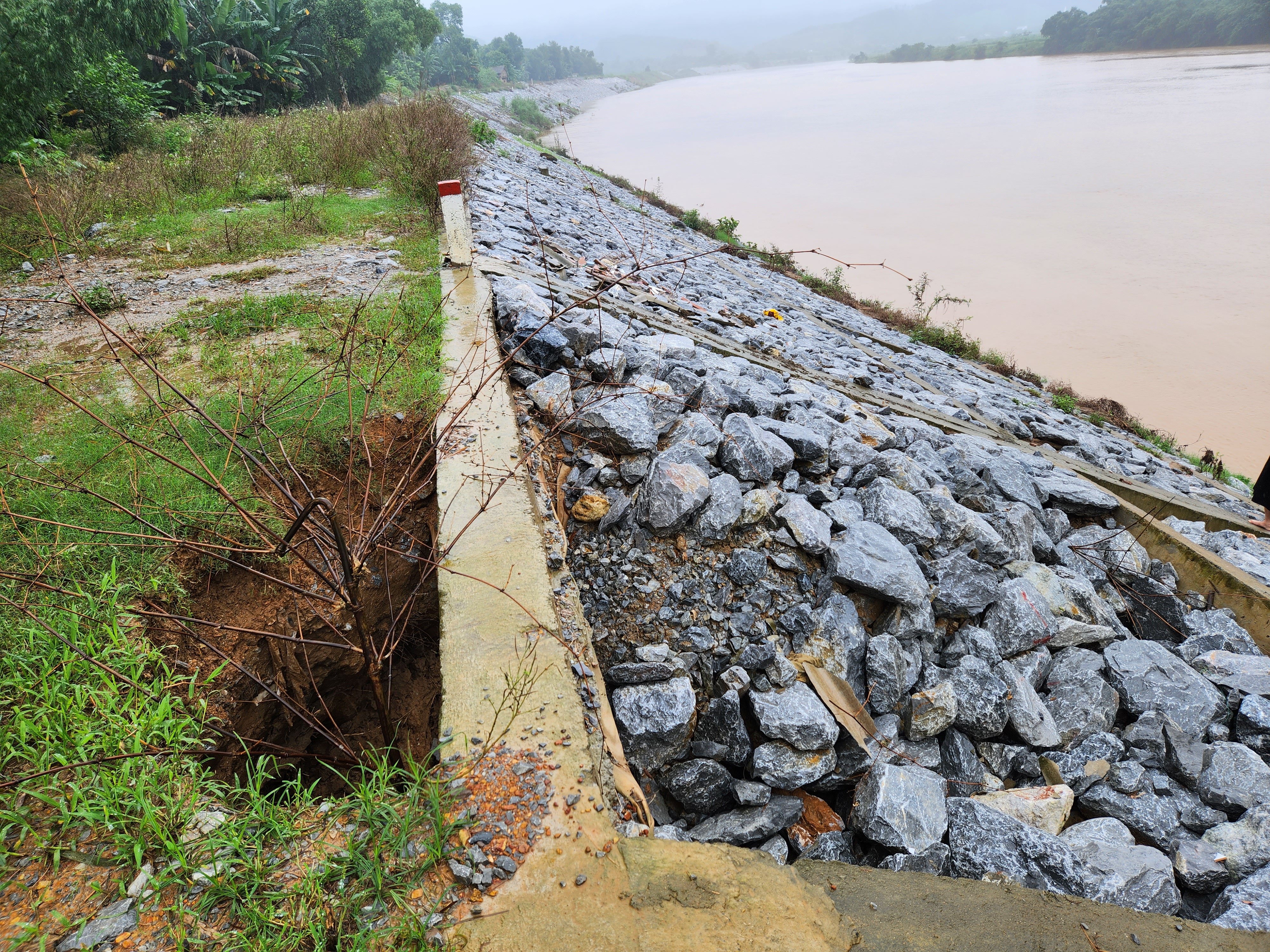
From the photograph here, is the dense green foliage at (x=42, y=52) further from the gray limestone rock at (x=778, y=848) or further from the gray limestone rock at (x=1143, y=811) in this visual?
the gray limestone rock at (x=1143, y=811)

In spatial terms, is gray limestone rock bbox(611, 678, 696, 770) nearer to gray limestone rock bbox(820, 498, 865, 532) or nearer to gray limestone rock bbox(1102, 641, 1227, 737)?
gray limestone rock bbox(820, 498, 865, 532)

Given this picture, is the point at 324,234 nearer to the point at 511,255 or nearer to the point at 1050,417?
the point at 511,255

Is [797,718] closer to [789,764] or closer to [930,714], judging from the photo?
[789,764]

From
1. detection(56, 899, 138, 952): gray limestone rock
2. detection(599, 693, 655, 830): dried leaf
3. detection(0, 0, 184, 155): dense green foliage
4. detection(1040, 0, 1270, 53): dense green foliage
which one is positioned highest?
detection(1040, 0, 1270, 53): dense green foliage

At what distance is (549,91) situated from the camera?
5662cm

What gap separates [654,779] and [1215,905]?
1.73 metres

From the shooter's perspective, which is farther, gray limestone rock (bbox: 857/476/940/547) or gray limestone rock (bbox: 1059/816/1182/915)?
gray limestone rock (bbox: 857/476/940/547)

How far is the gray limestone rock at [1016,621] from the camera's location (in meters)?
2.73

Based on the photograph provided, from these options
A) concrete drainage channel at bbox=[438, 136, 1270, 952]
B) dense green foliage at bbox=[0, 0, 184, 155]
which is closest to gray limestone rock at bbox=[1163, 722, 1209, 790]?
concrete drainage channel at bbox=[438, 136, 1270, 952]

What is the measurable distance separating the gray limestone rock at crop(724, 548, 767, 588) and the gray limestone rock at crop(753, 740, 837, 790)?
0.66 meters

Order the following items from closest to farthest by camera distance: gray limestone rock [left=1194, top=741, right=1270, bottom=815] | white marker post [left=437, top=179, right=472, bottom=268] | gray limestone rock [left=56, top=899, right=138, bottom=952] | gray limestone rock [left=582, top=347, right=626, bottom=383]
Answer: gray limestone rock [left=56, top=899, right=138, bottom=952] → gray limestone rock [left=1194, top=741, right=1270, bottom=815] → gray limestone rock [left=582, top=347, right=626, bottom=383] → white marker post [left=437, top=179, right=472, bottom=268]

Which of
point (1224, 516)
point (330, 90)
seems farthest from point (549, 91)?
point (1224, 516)

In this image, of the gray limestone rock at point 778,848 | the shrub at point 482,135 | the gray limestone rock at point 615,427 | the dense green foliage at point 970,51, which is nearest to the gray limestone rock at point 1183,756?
the gray limestone rock at point 778,848

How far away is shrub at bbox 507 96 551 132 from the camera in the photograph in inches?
1250
